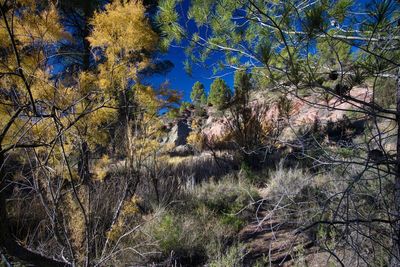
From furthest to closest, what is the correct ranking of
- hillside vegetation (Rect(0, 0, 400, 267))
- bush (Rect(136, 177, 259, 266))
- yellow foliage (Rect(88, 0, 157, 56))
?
1. yellow foliage (Rect(88, 0, 157, 56))
2. bush (Rect(136, 177, 259, 266))
3. hillside vegetation (Rect(0, 0, 400, 267))

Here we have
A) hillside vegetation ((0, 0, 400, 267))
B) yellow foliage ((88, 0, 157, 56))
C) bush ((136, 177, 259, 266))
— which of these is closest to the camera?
hillside vegetation ((0, 0, 400, 267))

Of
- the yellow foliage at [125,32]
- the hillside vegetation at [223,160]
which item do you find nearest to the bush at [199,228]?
the hillside vegetation at [223,160]

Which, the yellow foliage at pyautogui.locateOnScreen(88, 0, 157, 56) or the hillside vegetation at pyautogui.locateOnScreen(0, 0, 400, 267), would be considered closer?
the hillside vegetation at pyautogui.locateOnScreen(0, 0, 400, 267)

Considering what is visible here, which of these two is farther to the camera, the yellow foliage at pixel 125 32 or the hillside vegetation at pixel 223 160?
the yellow foliage at pixel 125 32

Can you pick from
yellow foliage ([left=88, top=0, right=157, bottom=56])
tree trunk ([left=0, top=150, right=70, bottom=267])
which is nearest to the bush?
tree trunk ([left=0, top=150, right=70, bottom=267])

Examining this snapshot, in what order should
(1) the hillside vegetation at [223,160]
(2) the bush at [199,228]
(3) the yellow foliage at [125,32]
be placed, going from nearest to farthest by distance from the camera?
(1) the hillside vegetation at [223,160], (2) the bush at [199,228], (3) the yellow foliage at [125,32]

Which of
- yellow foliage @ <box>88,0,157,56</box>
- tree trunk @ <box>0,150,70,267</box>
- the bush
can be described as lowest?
the bush

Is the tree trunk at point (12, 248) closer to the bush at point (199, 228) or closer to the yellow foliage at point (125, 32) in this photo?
the bush at point (199, 228)

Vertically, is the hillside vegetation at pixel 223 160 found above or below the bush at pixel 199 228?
above

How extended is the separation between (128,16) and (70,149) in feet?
7.43

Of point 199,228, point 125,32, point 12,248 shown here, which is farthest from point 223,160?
point 12,248

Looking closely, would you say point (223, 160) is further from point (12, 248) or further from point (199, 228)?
point (12, 248)

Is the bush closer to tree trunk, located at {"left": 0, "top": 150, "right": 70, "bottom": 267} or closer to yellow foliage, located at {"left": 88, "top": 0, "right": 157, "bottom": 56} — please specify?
tree trunk, located at {"left": 0, "top": 150, "right": 70, "bottom": 267}

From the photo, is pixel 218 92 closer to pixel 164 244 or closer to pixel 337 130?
pixel 337 130
